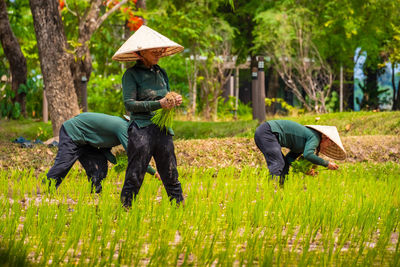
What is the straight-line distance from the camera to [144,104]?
16.6 ft

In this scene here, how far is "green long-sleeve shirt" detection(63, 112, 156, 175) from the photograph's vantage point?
6012 mm

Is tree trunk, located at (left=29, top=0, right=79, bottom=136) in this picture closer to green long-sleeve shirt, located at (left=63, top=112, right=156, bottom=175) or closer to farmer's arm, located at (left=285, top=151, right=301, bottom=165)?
green long-sleeve shirt, located at (left=63, top=112, right=156, bottom=175)

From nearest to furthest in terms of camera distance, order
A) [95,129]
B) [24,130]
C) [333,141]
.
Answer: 1. [95,129]
2. [333,141]
3. [24,130]

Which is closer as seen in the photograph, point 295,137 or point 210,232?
point 210,232

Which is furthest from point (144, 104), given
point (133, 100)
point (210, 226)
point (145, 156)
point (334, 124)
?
point (334, 124)

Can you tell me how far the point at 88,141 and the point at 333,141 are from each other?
2543 mm

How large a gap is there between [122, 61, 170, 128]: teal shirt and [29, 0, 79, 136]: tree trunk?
610 cm

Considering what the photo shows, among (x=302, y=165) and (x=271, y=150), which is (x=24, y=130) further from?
(x=302, y=165)

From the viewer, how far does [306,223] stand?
450cm

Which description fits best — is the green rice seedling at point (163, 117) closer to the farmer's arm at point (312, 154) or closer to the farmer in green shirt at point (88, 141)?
the farmer in green shirt at point (88, 141)

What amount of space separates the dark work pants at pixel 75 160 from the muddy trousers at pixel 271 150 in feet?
5.85

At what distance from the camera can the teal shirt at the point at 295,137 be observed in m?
6.41

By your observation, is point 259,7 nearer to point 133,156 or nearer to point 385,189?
point 385,189

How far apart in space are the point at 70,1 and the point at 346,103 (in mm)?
12375
